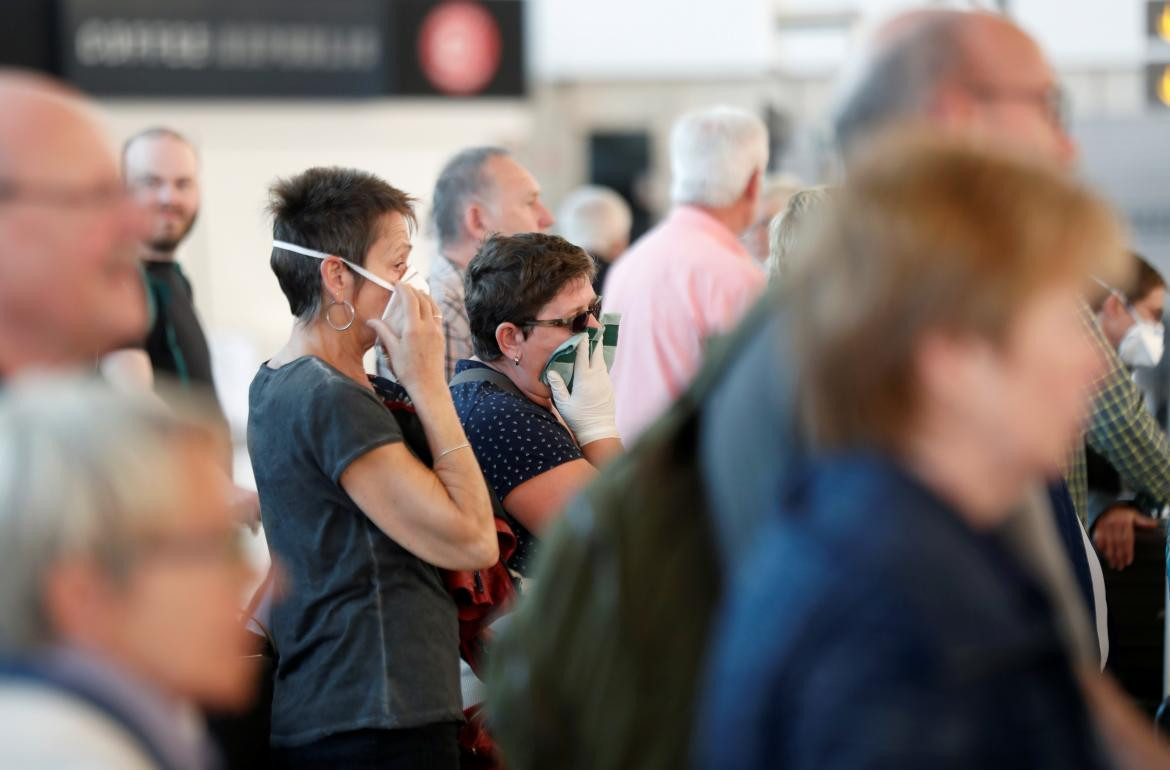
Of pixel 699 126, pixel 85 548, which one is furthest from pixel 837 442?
pixel 699 126

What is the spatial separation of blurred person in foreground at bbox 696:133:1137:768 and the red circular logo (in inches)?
273

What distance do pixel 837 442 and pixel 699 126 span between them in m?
3.02

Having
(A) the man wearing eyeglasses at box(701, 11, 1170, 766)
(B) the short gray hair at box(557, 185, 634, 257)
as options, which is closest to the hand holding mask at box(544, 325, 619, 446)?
(A) the man wearing eyeglasses at box(701, 11, 1170, 766)

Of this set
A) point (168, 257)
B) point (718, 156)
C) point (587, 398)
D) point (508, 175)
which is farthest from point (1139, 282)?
point (168, 257)

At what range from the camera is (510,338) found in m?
2.73

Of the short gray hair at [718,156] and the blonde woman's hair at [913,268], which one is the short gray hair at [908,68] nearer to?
the blonde woman's hair at [913,268]

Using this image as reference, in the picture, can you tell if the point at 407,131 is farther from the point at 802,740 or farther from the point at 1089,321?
the point at 802,740

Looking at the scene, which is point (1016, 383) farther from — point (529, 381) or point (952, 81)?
point (529, 381)

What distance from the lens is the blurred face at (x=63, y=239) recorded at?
1.45 meters

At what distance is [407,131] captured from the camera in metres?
10.1

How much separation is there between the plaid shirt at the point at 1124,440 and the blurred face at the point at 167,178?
248 cm

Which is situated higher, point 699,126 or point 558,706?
point 699,126

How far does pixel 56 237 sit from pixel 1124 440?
2.38m

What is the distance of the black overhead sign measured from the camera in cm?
683
